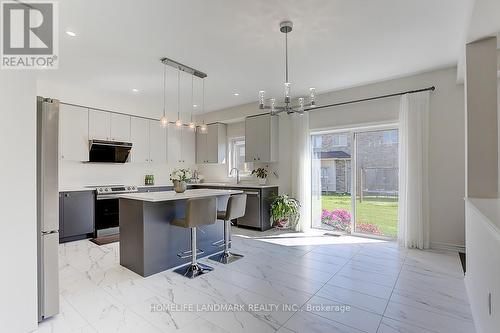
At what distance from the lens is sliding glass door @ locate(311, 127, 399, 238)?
4.60 m

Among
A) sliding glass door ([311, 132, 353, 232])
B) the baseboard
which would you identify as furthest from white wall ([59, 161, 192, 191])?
the baseboard

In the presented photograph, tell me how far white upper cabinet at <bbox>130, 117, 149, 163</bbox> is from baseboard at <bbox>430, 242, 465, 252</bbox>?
5847 millimetres

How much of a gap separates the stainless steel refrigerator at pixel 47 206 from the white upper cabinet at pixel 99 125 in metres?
3.19

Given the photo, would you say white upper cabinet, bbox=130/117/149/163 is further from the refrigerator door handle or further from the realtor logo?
the refrigerator door handle

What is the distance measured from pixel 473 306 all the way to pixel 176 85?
4.96m

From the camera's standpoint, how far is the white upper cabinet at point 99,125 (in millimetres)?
5062

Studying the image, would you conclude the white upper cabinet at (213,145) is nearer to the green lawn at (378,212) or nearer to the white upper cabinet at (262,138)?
the white upper cabinet at (262,138)

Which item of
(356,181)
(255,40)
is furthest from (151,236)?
(356,181)

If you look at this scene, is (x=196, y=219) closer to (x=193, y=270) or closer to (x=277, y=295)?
(x=193, y=270)

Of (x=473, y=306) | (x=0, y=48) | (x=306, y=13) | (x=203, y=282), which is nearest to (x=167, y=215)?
(x=203, y=282)

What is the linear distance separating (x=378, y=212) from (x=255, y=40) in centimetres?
370

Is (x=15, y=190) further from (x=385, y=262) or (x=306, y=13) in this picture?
(x=385, y=262)

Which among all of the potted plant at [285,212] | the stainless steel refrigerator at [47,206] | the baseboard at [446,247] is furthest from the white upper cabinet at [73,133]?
the baseboard at [446,247]

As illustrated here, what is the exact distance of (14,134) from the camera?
189 centimetres
